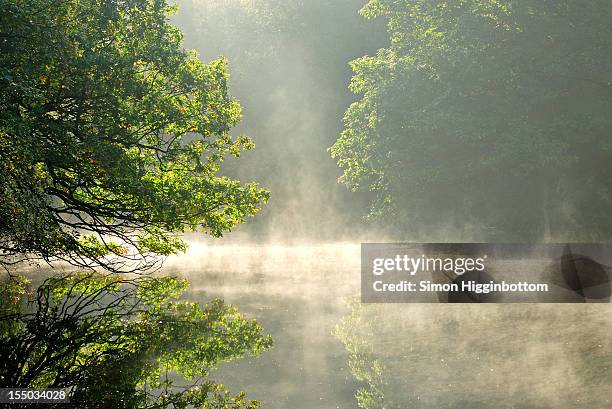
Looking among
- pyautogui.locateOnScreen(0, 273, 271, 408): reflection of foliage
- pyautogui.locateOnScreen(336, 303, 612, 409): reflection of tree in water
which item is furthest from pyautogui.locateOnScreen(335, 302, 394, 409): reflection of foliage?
pyautogui.locateOnScreen(0, 273, 271, 408): reflection of foliage

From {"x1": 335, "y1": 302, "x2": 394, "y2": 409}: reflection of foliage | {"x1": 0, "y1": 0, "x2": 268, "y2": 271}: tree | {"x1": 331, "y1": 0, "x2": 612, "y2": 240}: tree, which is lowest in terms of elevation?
{"x1": 335, "y1": 302, "x2": 394, "y2": 409}: reflection of foliage

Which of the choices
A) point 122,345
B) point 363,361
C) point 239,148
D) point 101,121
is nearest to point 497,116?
point 239,148

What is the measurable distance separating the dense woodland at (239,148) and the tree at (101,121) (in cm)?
6

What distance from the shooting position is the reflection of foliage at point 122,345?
8.43 m

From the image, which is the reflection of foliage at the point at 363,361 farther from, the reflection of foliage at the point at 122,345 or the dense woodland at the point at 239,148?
the reflection of foliage at the point at 122,345

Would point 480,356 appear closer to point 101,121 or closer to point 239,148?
point 101,121

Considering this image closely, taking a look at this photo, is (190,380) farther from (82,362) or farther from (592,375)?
(592,375)

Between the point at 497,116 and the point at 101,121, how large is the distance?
68.4 ft

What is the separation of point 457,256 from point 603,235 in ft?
23.5

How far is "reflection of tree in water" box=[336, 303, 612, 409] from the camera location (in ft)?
27.7

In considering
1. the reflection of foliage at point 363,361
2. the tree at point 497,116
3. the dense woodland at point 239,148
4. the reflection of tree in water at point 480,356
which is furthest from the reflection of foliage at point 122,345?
the tree at point 497,116

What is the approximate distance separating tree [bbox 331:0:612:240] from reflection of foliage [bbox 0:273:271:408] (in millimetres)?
20536

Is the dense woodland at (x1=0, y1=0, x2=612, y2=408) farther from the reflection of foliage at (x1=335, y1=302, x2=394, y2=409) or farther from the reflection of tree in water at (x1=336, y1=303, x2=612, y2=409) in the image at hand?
the reflection of tree in water at (x1=336, y1=303, x2=612, y2=409)

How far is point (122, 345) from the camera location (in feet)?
36.0
